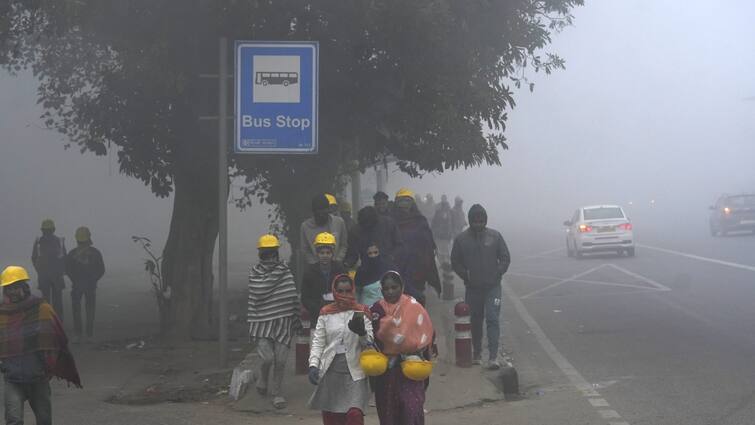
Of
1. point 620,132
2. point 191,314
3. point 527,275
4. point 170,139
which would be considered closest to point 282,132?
point 170,139

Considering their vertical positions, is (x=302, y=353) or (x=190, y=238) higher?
(x=190, y=238)

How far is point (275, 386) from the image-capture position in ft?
29.6

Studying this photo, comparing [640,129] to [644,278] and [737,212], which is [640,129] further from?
[644,278]

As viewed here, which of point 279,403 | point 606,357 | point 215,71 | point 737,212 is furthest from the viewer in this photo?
point 737,212

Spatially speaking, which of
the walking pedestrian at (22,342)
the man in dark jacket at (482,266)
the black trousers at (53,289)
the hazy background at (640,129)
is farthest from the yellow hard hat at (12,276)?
the hazy background at (640,129)

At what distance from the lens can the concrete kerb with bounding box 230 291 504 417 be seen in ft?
29.6

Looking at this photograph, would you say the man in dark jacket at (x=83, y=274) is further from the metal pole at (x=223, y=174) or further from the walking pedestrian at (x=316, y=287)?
the walking pedestrian at (x=316, y=287)

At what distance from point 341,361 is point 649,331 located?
8079 mm

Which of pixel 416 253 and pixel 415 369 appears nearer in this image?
pixel 415 369

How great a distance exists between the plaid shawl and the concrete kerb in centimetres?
266

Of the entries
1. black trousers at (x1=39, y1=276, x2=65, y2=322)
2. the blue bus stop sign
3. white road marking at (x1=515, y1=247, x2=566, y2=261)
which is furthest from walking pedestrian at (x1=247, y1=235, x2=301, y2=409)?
white road marking at (x1=515, y1=247, x2=566, y2=261)

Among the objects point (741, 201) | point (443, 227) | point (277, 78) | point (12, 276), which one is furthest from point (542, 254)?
point (12, 276)

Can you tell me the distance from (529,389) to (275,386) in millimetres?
2558

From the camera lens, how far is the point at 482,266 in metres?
10.6
